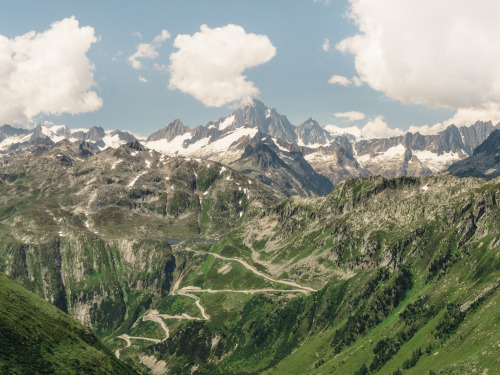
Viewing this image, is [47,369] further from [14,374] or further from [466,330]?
[466,330]

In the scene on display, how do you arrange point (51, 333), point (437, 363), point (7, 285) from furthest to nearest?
point (437, 363)
point (7, 285)
point (51, 333)

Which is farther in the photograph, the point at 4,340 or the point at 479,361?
the point at 479,361

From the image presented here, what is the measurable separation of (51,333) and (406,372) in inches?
6400

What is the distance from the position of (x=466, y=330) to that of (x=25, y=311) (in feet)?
629

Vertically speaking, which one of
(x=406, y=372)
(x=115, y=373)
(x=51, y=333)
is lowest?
(x=406, y=372)

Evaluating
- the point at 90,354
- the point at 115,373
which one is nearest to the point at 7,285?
the point at 90,354

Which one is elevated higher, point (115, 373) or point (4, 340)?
point (4, 340)

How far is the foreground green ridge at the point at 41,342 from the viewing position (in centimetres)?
9988

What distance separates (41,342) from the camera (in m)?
113

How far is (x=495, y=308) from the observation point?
196 meters

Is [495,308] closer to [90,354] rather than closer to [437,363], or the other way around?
[437,363]

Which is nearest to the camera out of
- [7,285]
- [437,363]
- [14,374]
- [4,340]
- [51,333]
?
[14,374]

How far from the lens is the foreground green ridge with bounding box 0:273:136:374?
9988 cm

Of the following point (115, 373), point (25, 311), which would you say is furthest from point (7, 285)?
point (115, 373)
